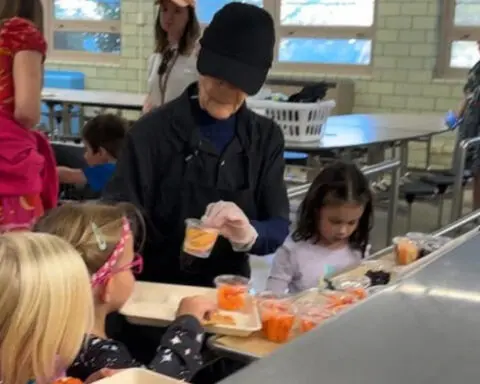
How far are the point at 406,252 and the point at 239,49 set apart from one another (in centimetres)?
76

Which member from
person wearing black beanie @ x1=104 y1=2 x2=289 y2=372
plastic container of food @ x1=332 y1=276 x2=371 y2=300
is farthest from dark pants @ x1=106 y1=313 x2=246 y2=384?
plastic container of food @ x1=332 y1=276 x2=371 y2=300

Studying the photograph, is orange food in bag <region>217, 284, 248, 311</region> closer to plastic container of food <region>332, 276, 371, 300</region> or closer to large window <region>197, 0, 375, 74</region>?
plastic container of food <region>332, 276, 371, 300</region>

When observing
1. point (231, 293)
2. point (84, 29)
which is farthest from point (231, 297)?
point (84, 29)

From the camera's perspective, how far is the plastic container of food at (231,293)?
189 cm

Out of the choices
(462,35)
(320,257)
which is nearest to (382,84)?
(462,35)

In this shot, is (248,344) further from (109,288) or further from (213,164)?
(213,164)

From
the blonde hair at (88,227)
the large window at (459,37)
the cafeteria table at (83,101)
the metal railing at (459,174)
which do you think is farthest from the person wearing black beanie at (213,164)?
the large window at (459,37)

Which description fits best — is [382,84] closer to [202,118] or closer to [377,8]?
[377,8]

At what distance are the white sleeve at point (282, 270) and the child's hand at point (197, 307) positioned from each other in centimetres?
84

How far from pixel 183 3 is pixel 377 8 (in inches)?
180

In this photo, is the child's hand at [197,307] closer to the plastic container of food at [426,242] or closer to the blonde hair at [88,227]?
the blonde hair at [88,227]

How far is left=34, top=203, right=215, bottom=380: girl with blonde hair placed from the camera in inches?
63.7

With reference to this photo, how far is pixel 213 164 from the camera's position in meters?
2.21

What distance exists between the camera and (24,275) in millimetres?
1255
